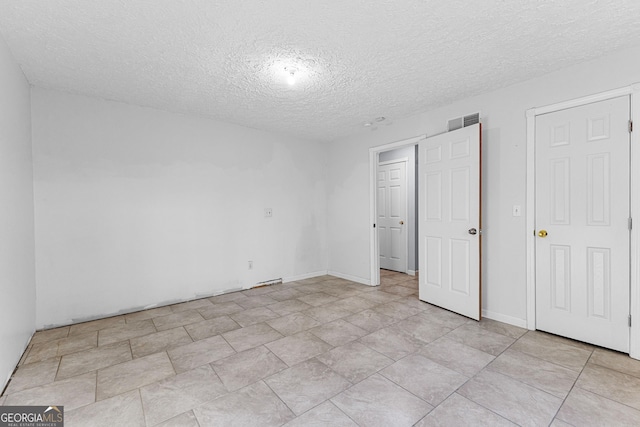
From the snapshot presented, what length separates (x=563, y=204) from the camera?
268cm

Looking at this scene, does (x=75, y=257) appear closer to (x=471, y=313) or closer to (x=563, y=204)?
(x=471, y=313)

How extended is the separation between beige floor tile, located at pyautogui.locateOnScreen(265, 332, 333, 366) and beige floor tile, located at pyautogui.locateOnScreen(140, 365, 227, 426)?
553 millimetres

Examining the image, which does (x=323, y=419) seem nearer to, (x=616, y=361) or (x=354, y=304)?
(x=354, y=304)

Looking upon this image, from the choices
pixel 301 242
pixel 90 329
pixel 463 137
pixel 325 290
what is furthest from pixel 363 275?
pixel 90 329

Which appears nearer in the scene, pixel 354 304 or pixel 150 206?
pixel 150 206

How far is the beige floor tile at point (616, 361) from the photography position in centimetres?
215

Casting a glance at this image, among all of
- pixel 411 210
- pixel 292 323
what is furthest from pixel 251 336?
pixel 411 210

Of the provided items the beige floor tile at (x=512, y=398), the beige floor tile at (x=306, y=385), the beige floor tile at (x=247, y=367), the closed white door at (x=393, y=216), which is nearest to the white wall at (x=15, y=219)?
the beige floor tile at (x=247, y=367)

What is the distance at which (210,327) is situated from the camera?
3033 mm

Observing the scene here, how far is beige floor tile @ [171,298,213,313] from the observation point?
358 centimetres

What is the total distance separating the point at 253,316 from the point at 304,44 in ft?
9.23

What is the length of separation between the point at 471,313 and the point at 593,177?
67.5 inches

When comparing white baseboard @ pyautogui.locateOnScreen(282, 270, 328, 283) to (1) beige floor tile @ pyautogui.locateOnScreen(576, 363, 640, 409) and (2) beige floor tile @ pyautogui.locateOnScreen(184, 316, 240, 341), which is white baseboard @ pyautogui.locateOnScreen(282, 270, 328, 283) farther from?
(1) beige floor tile @ pyautogui.locateOnScreen(576, 363, 640, 409)
